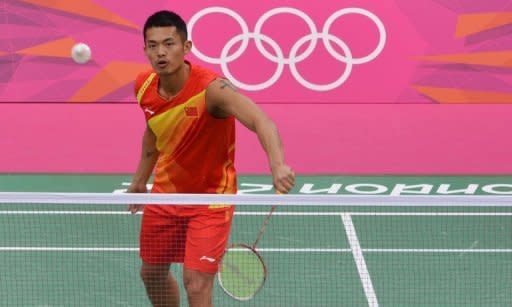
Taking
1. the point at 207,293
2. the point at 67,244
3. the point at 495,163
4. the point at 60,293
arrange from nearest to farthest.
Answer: the point at 207,293
the point at 60,293
the point at 67,244
the point at 495,163

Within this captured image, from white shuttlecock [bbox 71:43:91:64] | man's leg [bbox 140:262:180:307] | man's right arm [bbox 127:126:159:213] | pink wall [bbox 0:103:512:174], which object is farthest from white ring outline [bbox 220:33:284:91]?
man's leg [bbox 140:262:180:307]

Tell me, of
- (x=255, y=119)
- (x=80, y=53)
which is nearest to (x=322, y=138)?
(x=80, y=53)

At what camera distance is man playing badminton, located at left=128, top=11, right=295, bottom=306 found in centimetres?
584

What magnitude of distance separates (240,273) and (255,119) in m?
1.03

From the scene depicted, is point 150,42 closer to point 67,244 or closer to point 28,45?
point 67,244

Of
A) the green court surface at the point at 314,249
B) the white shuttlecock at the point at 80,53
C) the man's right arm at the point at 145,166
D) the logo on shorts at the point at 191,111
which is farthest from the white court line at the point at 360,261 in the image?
the white shuttlecock at the point at 80,53

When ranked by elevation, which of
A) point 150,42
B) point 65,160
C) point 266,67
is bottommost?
point 65,160

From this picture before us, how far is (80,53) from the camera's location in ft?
36.2

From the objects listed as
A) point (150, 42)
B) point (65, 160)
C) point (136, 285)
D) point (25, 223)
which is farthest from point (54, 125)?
point (150, 42)

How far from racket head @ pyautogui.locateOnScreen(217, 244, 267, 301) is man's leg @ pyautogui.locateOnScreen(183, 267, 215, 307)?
258 mm

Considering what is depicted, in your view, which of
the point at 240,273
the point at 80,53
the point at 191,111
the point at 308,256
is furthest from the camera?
the point at 80,53

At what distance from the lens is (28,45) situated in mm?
11398

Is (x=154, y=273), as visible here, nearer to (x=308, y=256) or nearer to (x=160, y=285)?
(x=160, y=285)

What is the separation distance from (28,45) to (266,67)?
242 cm
